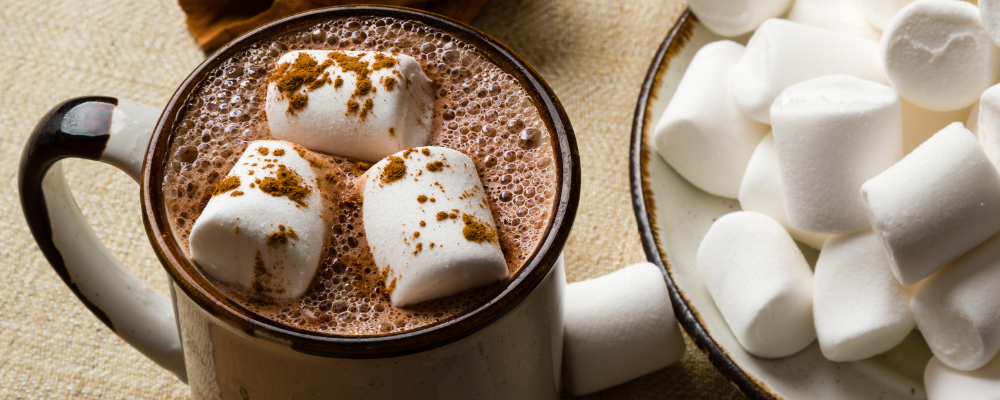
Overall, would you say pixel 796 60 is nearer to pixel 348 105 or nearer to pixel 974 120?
pixel 974 120

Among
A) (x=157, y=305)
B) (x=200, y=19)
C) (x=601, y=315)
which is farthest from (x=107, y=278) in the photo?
(x=200, y=19)

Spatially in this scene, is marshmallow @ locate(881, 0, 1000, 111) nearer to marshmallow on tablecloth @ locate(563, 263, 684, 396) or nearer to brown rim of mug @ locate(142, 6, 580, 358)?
marshmallow on tablecloth @ locate(563, 263, 684, 396)

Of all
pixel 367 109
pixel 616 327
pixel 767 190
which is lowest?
pixel 616 327

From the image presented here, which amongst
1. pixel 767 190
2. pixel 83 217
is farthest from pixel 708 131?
pixel 83 217

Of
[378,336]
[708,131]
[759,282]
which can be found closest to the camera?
[378,336]

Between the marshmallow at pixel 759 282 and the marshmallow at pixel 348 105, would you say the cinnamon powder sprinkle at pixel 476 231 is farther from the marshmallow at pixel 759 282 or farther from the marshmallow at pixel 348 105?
the marshmallow at pixel 759 282

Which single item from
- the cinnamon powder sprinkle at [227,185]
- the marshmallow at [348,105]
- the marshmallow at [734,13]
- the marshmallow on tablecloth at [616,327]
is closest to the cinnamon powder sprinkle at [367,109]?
the marshmallow at [348,105]

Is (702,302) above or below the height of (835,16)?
below
